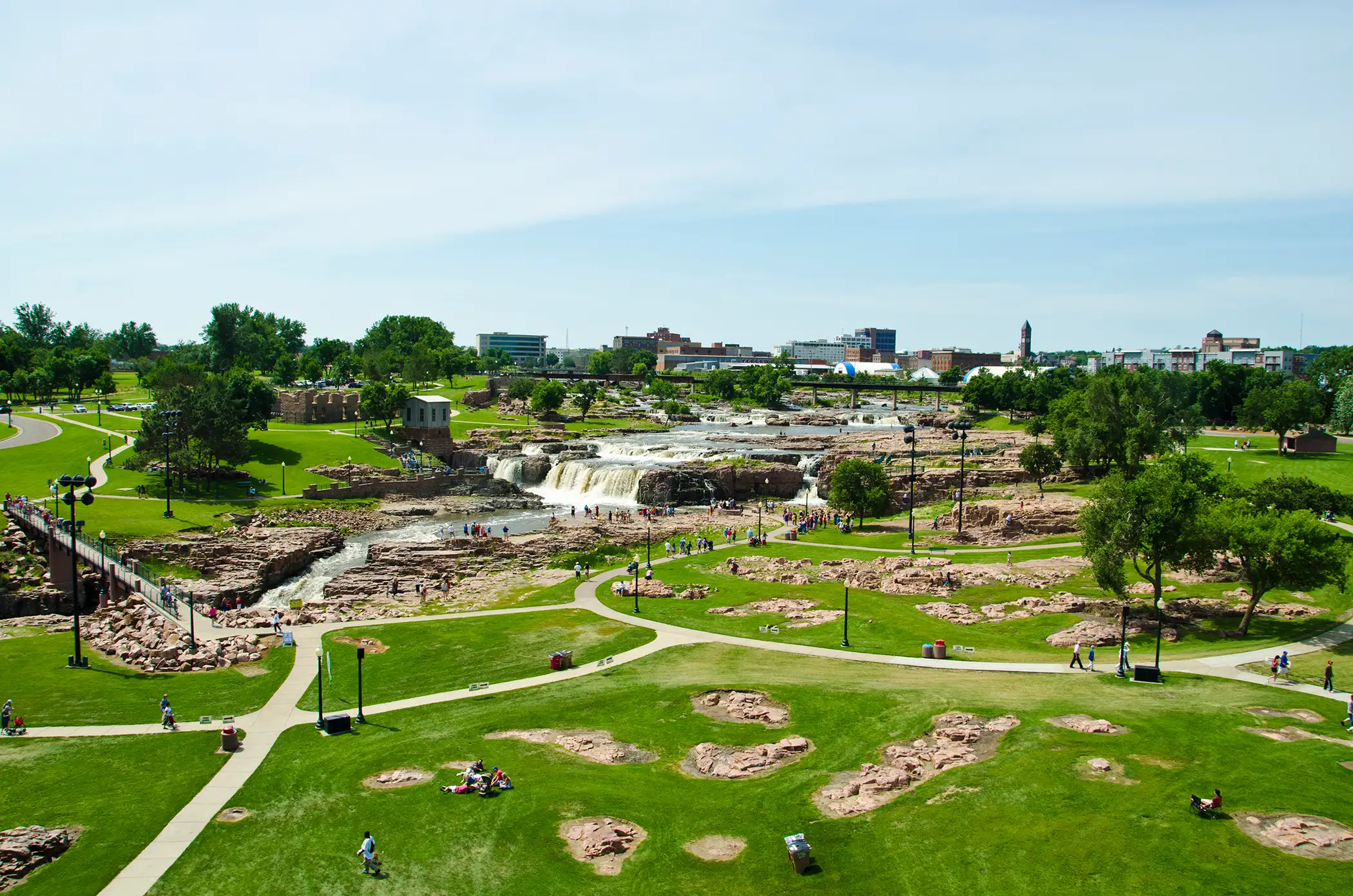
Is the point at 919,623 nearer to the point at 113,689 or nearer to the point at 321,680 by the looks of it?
the point at 321,680

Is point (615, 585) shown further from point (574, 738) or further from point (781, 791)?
point (781, 791)

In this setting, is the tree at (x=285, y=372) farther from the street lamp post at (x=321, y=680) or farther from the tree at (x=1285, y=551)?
the tree at (x=1285, y=551)

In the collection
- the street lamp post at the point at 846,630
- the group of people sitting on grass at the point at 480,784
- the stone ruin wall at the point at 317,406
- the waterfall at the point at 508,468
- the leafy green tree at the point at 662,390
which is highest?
the leafy green tree at the point at 662,390

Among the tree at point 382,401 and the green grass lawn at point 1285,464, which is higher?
the tree at point 382,401

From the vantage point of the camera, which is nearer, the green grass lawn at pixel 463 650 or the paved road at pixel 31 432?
the green grass lawn at pixel 463 650

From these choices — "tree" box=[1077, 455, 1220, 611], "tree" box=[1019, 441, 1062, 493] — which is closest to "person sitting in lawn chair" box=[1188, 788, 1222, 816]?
"tree" box=[1077, 455, 1220, 611]

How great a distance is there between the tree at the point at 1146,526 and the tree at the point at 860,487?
1053 inches

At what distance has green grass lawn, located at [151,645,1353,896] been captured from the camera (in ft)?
69.6

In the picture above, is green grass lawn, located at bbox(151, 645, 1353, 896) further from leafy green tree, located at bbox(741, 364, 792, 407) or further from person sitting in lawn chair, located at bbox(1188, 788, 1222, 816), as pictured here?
leafy green tree, located at bbox(741, 364, 792, 407)

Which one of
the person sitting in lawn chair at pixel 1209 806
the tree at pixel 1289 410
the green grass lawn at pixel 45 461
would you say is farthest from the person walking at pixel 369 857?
the tree at pixel 1289 410

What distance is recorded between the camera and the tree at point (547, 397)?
449ft

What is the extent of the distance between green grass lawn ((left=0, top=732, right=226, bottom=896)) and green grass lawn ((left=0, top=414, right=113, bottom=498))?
49.6 metres

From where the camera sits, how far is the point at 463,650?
4009cm

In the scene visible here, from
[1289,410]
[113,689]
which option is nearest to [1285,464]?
[1289,410]
